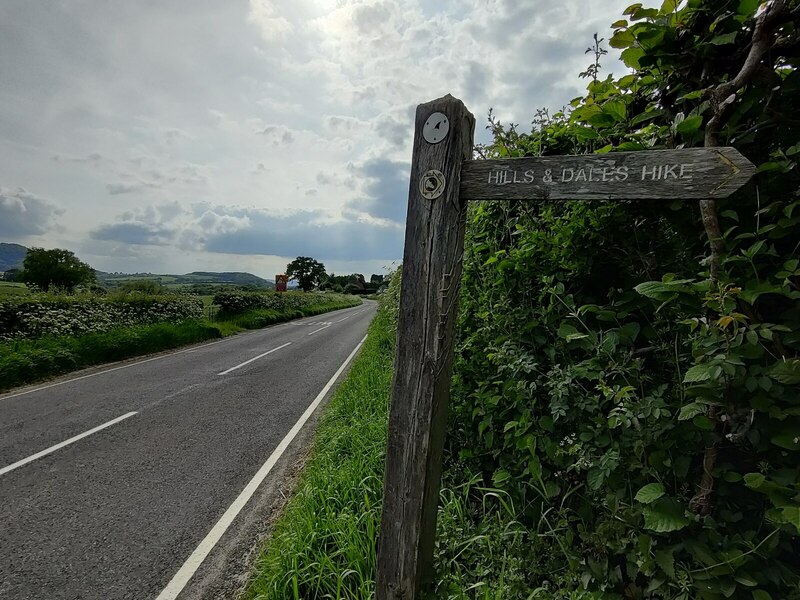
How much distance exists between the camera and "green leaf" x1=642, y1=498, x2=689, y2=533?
1.48m

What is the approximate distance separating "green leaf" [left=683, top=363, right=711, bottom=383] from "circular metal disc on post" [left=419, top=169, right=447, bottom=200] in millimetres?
1214

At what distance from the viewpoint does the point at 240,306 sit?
941 inches

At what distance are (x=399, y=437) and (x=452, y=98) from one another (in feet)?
5.30

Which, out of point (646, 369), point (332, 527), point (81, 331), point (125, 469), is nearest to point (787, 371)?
point (646, 369)

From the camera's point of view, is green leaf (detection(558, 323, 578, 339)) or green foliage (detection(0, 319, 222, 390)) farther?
green foliage (detection(0, 319, 222, 390))

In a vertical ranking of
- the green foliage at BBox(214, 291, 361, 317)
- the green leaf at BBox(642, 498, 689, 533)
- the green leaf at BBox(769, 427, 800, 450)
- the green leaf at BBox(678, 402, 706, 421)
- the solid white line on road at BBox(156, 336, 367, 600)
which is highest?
the green leaf at BBox(678, 402, 706, 421)

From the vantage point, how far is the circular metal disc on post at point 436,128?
183cm

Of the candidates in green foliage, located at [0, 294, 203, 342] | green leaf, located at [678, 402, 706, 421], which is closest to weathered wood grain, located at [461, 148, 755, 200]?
green leaf, located at [678, 402, 706, 421]

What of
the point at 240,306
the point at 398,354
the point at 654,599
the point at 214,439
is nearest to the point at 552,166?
the point at 398,354

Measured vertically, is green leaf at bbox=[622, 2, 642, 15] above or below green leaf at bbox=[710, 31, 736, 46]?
above

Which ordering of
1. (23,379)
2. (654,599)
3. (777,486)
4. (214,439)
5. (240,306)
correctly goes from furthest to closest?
(240,306) < (23,379) < (214,439) < (654,599) < (777,486)

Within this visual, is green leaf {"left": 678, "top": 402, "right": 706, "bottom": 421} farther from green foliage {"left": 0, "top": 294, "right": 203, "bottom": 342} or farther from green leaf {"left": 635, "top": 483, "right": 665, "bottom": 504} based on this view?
green foliage {"left": 0, "top": 294, "right": 203, "bottom": 342}

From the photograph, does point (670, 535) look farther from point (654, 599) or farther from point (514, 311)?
point (514, 311)

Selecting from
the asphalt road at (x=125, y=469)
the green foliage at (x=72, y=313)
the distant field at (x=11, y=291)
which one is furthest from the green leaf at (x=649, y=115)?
the distant field at (x=11, y=291)
